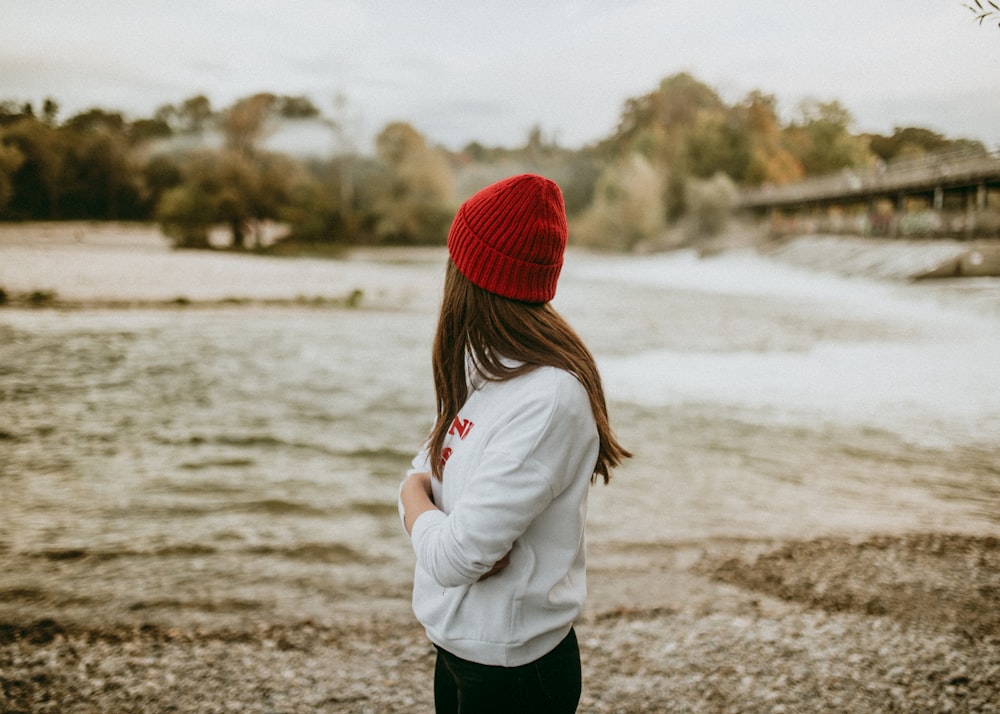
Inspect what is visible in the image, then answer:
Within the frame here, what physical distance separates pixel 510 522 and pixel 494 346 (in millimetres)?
301

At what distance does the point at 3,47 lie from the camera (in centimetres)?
537

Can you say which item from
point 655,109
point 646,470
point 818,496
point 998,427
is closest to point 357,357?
point 646,470

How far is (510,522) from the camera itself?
1.03 meters

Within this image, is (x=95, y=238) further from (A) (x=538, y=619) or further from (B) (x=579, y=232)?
(B) (x=579, y=232)

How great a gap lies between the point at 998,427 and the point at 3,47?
8.17m

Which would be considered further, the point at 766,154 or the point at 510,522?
A: the point at 766,154

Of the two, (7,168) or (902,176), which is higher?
(902,176)

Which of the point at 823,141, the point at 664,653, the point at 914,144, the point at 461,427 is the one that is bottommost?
the point at 664,653

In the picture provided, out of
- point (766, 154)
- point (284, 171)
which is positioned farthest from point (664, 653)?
point (766, 154)

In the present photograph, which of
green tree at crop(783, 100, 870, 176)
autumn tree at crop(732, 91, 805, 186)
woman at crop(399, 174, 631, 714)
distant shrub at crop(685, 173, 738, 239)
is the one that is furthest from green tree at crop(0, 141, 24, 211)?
distant shrub at crop(685, 173, 738, 239)

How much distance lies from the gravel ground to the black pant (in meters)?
1.31

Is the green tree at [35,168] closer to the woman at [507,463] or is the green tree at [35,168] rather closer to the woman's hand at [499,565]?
the woman at [507,463]

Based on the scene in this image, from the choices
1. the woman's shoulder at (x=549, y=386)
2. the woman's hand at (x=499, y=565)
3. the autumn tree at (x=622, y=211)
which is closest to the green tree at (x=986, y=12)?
the woman's shoulder at (x=549, y=386)

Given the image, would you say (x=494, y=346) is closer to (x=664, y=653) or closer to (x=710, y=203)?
(x=664, y=653)
